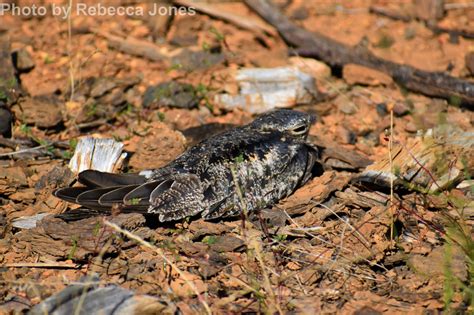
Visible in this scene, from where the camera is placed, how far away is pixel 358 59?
681 centimetres

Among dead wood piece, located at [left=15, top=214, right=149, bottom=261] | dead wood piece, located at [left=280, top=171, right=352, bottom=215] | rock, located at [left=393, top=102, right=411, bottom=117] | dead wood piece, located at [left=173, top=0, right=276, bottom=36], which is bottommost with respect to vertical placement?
dead wood piece, located at [left=15, top=214, right=149, bottom=261]

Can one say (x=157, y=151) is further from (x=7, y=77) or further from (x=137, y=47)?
(x=137, y=47)

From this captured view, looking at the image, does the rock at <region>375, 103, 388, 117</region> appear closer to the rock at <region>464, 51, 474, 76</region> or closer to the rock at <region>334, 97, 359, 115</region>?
the rock at <region>334, 97, 359, 115</region>

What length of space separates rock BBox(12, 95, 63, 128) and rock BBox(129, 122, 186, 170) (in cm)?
91

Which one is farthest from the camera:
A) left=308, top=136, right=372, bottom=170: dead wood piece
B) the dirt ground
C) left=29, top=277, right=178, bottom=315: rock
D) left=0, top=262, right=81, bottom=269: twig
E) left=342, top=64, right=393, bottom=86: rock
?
left=342, top=64, right=393, bottom=86: rock

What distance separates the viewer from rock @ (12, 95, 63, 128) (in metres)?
5.86

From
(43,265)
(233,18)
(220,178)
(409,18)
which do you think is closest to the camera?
(43,265)

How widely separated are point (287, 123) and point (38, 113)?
2.21m

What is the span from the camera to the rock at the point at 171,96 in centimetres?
630

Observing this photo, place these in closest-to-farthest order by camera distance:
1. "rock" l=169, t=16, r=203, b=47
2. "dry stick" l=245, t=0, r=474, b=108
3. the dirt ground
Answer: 1. the dirt ground
2. "dry stick" l=245, t=0, r=474, b=108
3. "rock" l=169, t=16, r=203, b=47

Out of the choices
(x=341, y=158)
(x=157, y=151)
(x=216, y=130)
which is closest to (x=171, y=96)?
(x=216, y=130)

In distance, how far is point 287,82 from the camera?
254 inches

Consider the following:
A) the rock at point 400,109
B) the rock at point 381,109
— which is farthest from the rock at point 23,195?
the rock at point 400,109

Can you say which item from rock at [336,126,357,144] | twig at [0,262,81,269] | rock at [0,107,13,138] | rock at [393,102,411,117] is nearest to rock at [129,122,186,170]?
rock at [0,107,13,138]
